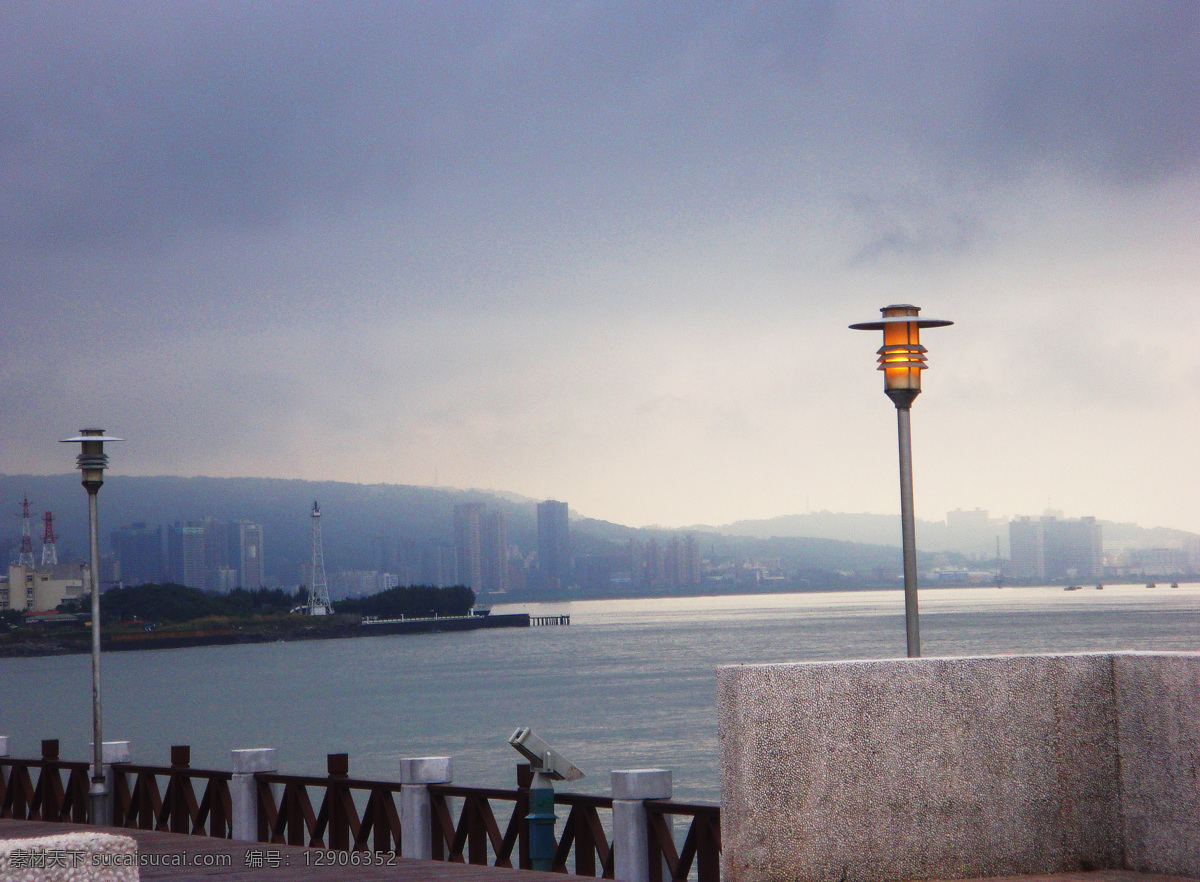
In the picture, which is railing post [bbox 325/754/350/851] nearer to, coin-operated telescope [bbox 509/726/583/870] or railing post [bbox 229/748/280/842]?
railing post [bbox 229/748/280/842]

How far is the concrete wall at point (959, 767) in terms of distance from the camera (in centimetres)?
641

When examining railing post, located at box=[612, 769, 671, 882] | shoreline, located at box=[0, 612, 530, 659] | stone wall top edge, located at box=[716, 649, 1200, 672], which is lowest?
shoreline, located at box=[0, 612, 530, 659]

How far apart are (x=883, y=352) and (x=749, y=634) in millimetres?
129869

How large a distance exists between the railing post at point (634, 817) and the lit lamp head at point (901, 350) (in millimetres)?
2934

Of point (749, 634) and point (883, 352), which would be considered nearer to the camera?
point (883, 352)

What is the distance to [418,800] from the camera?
35.1 ft

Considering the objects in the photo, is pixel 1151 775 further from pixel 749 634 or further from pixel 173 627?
pixel 173 627

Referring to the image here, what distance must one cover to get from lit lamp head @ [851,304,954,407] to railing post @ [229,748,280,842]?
21.9ft

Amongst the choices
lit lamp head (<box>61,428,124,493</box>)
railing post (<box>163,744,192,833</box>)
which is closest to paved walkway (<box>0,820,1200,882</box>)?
railing post (<box>163,744,192,833</box>)

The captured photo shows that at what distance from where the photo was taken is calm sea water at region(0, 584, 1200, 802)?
55.5 metres

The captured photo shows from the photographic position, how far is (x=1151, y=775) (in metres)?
6.75

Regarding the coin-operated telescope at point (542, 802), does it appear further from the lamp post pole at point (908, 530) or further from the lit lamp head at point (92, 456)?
the lit lamp head at point (92, 456)

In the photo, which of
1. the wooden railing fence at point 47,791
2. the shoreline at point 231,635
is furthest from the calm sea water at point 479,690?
the wooden railing fence at point 47,791

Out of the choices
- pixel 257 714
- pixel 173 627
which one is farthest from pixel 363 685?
pixel 173 627
